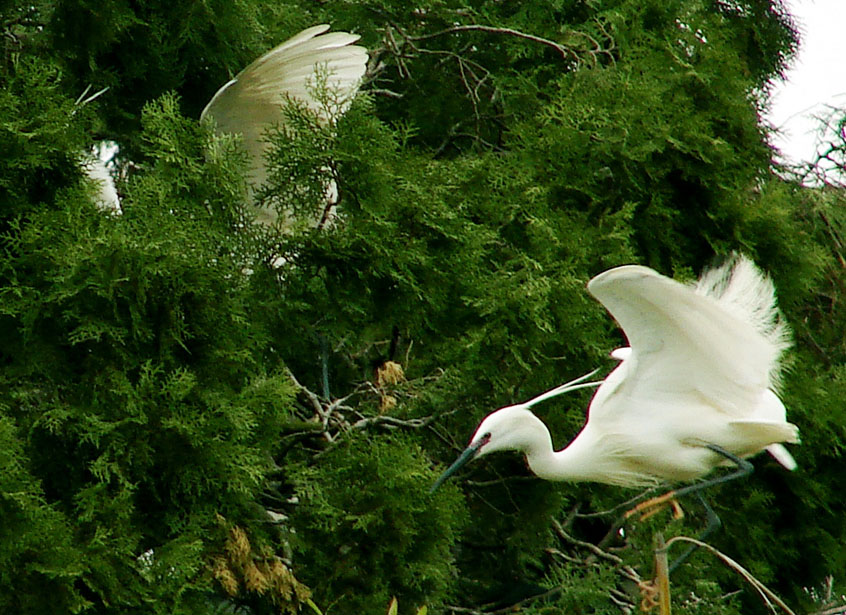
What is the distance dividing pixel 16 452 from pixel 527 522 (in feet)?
5.99

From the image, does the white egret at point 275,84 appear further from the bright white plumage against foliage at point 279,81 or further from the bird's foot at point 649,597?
the bird's foot at point 649,597

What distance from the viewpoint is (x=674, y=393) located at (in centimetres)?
414

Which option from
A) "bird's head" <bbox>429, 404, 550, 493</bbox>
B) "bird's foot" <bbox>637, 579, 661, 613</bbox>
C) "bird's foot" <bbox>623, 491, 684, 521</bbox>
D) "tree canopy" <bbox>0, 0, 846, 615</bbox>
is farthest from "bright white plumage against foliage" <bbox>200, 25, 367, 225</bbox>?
"bird's foot" <bbox>637, 579, 661, 613</bbox>

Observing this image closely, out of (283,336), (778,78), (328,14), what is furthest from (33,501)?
(778,78)

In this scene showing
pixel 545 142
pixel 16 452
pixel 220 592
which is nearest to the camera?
pixel 16 452

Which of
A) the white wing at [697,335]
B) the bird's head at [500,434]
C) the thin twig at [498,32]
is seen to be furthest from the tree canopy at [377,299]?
the white wing at [697,335]

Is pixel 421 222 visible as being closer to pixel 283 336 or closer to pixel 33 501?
pixel 283 336

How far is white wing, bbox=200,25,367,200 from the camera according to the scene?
4641 millimetres

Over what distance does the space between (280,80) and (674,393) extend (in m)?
1.61

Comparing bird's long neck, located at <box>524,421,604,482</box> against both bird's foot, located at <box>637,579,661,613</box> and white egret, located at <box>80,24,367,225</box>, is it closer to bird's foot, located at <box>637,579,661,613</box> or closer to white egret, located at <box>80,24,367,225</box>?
bird's foot, located at <box>637,579,661,613</box>

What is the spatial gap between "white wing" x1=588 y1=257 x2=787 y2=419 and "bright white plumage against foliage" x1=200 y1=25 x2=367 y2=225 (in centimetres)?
122

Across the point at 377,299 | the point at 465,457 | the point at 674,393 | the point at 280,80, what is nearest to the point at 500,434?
the point at 465,457

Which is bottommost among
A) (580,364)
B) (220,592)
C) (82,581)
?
(220,592)

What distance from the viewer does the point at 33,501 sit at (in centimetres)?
357
